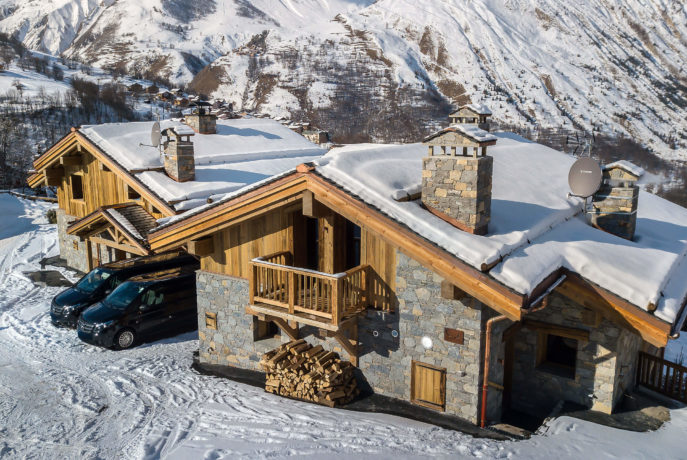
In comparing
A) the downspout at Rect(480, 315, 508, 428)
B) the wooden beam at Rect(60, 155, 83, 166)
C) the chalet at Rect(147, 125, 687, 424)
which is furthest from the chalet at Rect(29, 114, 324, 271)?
the downspout at Rect(480, 315, 508, 428)

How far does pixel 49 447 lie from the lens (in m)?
9.34

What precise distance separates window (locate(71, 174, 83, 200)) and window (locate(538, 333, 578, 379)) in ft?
57.6

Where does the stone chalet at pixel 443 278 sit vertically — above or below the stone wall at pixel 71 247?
above

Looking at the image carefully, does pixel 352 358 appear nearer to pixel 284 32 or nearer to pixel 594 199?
pixel 594 199

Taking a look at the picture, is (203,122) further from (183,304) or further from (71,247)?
(183,304)

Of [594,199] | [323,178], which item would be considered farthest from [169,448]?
[594,199]

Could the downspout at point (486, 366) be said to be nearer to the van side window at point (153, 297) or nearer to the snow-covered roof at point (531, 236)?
the snow-covered roof at point (531, 236)

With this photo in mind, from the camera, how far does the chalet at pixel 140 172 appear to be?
17266mm

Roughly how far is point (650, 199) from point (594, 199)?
5481mm

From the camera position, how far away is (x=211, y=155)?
19.8 m

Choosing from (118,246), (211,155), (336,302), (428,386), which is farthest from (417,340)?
(211,155)

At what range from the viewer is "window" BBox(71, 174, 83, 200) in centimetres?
2131

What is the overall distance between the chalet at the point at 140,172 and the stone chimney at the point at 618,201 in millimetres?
10536

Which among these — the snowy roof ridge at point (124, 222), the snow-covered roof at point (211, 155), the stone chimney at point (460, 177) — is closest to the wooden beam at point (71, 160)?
the snow-covered roof at point (211, 155)
